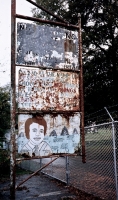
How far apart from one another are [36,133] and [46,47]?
2011mm

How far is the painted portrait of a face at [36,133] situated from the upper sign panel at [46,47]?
1385 millimetres

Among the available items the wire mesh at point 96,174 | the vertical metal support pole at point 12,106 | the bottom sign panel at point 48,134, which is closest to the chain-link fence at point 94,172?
the wire mesh at point 96,174

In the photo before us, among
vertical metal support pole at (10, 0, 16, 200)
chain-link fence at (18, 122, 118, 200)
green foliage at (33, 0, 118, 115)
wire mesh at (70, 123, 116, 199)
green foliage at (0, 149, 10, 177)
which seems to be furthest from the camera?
green foliage at (33, 0, 118, 115)

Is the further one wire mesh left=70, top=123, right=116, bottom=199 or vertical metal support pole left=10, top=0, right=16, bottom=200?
wire mesh left=70, top=123, right=116, bottom=199

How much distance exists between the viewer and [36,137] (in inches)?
211

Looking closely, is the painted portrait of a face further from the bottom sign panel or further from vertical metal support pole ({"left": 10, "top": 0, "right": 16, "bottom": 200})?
vertical metal support pole ({"left": 10, "top": 0, "right": 16, "bottom": 200})

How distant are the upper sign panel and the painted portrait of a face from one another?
1.39 meters

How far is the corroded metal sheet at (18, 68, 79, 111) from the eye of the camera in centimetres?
530

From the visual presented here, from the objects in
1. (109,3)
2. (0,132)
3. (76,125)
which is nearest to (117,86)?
(109,3)

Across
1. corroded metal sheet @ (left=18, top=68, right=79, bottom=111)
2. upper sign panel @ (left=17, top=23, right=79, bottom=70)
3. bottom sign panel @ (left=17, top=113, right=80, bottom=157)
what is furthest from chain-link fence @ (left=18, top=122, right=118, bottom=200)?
upper sign panel @ (left=17, top=23, right=79, bottom=70)

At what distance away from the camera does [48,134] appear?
18.0 feet

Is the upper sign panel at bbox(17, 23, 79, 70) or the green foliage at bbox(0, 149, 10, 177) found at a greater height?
the upper sign panel at bbox(17, 23, 79, 70)

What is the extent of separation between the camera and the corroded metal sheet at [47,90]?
209 inches

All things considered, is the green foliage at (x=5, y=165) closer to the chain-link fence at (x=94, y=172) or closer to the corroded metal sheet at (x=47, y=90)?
the chain-link fence at (x=94, y=172)
